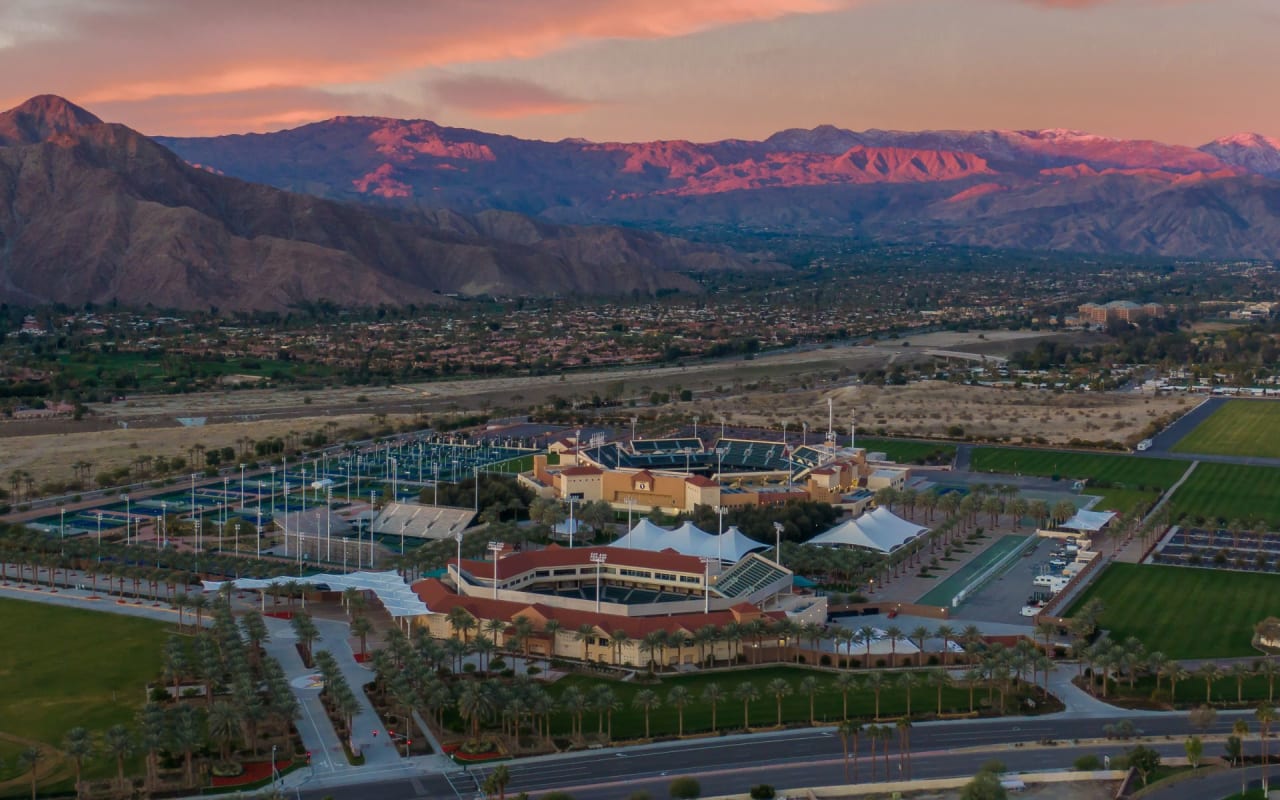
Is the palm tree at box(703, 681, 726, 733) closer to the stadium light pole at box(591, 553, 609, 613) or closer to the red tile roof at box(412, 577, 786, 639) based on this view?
the red tile roof at box(412, 577, 786, 639)

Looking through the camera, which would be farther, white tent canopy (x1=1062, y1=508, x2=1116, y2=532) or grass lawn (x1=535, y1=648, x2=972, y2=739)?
white tent canopy (x1=1062, y1=508, x2=1116, y2=532)

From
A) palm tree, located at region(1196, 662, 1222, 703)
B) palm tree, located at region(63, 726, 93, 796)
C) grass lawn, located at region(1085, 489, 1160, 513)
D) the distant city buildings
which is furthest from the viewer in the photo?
the distant city buildings

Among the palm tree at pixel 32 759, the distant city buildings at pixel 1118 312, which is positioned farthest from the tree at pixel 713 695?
the distant city buildings at pixel 1118 312

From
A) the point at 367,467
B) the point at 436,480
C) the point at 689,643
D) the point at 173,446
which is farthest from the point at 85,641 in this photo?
the point at 173,446

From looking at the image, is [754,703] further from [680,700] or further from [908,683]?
[908,683]

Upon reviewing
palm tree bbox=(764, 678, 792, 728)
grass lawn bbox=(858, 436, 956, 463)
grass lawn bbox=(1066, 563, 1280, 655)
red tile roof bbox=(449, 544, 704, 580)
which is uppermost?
red tile roof bbox=(449, 544, 704, 580)

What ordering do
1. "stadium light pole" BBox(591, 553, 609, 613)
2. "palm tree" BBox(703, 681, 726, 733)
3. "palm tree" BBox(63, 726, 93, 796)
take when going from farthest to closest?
"stadium light pole" BBox(591, 553, 609, 613), "palm tree" BBox(703, 681, 726, 733), "palm tree" BBox(63, 726, 93, 796)

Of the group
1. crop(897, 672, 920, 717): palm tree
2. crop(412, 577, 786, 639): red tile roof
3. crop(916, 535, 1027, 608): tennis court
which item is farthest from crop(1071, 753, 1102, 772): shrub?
crop(916, 535, 1027, 608): tennis court

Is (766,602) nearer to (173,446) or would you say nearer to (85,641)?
(85,641)
